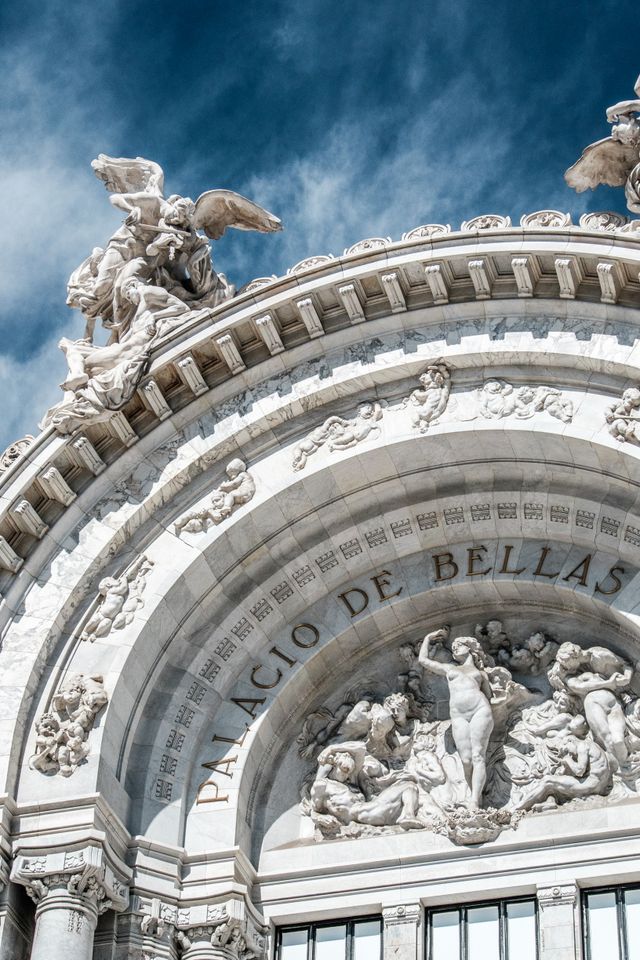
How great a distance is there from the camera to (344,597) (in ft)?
74.5

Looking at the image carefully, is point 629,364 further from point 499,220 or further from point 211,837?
point 211,837

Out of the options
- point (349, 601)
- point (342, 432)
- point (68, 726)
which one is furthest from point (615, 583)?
point (68, 726)

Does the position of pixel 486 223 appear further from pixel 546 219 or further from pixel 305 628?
pixel 305 628

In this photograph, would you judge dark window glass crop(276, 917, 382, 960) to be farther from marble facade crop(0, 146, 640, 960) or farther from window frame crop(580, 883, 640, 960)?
window frame crop(580, 883, 640, 960)

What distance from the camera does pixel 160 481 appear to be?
22438mm

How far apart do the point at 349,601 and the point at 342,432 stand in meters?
2.14

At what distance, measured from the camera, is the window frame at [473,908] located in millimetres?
20297

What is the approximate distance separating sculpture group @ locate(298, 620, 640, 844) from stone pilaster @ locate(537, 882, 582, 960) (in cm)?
104

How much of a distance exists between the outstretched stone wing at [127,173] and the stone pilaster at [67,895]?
9.46 m

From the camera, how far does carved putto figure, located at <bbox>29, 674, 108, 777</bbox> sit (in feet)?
67.4

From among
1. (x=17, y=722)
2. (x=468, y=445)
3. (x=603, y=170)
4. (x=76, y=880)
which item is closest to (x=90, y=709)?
(x=17, y=722)

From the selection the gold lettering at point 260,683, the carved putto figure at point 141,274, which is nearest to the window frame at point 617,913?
the gold lettering at point 260,683

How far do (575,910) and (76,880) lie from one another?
5.51 metres

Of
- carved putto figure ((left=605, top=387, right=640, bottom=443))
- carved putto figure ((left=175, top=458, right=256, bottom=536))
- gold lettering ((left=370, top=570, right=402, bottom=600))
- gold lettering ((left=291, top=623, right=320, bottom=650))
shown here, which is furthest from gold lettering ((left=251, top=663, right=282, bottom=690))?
carved putto figure ((left=605, top=387, right=640, bottom=443))
